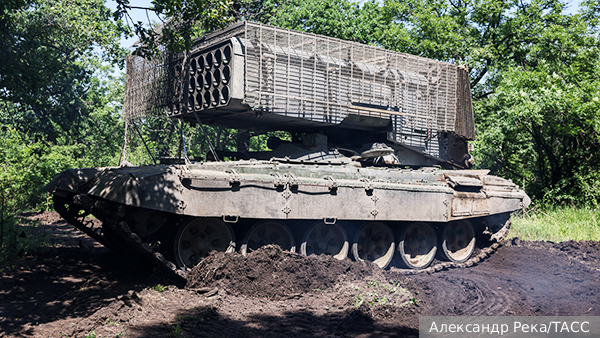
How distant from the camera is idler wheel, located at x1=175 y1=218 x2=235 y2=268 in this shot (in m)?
8.80

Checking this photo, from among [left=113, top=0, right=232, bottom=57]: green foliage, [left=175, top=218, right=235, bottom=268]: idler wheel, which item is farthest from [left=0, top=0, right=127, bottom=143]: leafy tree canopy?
[left=175, top=218, right=235, bottom=268]: idler wheel

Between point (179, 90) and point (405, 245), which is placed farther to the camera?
point (405, 245)

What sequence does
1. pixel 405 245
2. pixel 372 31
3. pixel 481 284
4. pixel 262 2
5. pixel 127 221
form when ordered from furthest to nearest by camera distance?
1. pixel 372 31
2. pixel 262 2
3. pixel 405 245
4. pixel 481 284
5. pixel 127 221

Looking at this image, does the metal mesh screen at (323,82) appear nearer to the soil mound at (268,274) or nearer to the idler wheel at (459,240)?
the idler wheel at (459,240)

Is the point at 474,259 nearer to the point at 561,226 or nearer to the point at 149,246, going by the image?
the point at 561,226

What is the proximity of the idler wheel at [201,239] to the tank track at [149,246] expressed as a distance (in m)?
0.33

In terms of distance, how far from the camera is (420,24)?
77.0 ft

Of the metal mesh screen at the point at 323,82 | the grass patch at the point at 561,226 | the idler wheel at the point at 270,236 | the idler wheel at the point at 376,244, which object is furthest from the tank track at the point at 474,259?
the grass patch at the point at 561,226

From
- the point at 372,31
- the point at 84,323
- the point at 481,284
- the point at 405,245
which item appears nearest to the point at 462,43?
the point at 372,31

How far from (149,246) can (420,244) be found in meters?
6.21

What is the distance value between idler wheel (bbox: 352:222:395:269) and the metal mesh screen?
2093 mm

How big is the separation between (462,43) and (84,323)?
2094 cm

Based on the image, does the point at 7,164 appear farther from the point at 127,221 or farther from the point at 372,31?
the point at 372,31

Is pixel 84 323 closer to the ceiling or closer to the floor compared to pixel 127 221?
closer to the floor
